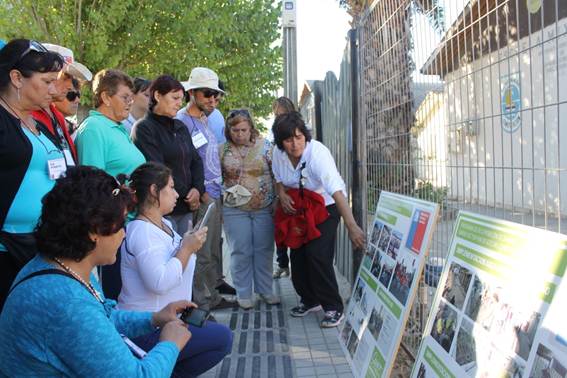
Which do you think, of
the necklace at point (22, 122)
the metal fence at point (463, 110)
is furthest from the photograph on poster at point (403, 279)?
the necklace at point (22, 122)

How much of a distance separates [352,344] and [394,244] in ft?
2.82

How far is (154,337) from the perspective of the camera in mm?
2711

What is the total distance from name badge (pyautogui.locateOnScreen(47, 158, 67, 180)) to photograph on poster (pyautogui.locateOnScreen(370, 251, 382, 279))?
1955mm

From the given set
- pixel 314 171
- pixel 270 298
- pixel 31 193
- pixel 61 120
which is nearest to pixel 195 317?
pixel 31 193

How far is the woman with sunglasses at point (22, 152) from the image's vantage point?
252 cm

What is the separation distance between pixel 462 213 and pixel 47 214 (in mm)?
1722

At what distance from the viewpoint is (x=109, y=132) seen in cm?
353

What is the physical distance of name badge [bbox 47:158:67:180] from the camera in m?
2.68

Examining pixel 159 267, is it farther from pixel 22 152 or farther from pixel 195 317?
pixel 22 152

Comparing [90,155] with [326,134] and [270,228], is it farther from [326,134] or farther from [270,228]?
[326,134]

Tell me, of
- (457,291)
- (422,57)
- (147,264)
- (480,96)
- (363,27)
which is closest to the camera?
(457,291)

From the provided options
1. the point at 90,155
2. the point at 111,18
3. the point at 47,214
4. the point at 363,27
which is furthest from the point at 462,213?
the point at 111,18

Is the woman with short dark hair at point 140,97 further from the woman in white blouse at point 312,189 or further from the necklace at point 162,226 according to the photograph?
the necklace at point 162,226

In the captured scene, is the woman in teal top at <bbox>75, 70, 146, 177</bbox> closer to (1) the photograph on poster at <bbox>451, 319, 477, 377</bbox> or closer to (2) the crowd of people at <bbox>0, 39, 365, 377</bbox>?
(2) the crowd of people at <bbox>0, 39, 365, 377</bbox>
